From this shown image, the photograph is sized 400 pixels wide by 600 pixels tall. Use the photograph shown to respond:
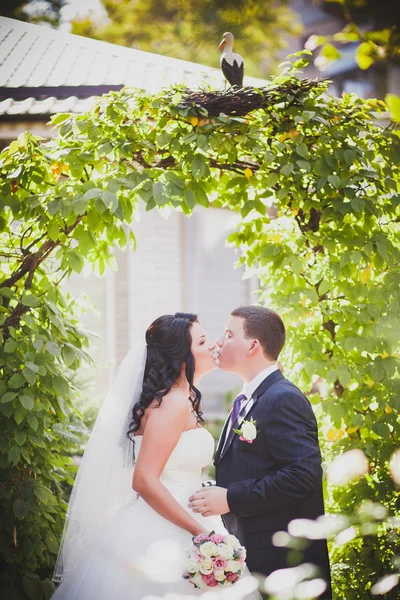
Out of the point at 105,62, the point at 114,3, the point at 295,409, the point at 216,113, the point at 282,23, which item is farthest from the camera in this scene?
the point at 282,23

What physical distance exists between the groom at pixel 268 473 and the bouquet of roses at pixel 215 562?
0.88 feet

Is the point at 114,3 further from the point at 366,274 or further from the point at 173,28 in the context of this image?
the point at 366,274

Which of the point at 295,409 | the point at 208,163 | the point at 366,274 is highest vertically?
Answer: the point at 208,163

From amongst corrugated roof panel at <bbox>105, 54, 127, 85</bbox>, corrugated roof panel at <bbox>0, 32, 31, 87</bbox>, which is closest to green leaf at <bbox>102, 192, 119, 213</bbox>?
corrugated roof panel at <bbox>105, 54, 127, 85</bbox>

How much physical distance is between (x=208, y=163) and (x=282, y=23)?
13.1 metres

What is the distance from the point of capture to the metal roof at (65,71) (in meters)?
5.31

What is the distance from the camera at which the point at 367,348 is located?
3.76 m

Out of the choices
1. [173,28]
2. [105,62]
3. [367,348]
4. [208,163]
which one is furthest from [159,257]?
[173,28]

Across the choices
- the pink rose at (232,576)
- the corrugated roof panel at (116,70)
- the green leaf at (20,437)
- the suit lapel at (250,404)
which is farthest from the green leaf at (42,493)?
the corrugated roof panel at (116,70)

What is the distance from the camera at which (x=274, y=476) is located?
3.15 metres

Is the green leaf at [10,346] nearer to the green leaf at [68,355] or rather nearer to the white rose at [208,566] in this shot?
the green leaf at [68,355]

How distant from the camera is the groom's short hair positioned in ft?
11.7

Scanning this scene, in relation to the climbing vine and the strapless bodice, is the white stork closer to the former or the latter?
the climbing vine

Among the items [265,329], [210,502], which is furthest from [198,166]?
[210,502]
